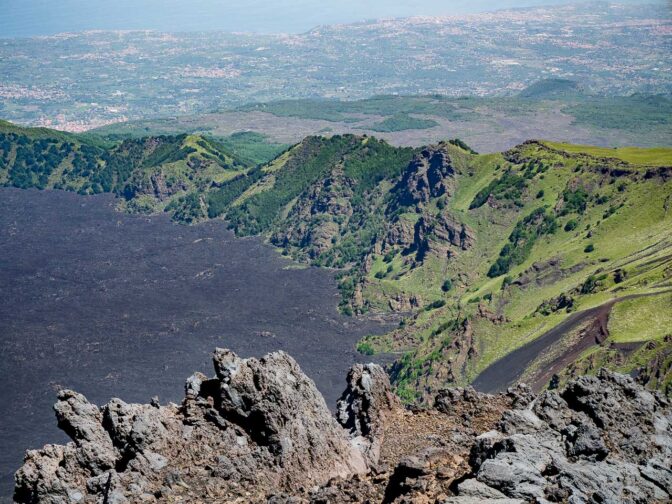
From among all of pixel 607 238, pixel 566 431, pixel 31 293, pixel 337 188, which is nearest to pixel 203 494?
pixel 566 431

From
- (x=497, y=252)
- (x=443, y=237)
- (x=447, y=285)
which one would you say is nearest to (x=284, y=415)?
(x=447, y=285)

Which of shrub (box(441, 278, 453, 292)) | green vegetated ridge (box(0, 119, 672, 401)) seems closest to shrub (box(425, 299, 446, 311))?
green vegetated ridge (box(0, 119, 672, 401))

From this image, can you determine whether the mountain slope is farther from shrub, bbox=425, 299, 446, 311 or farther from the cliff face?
the cliff face

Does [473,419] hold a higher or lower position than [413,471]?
lower

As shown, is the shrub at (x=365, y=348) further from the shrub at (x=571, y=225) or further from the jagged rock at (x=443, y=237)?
the shrub at (x=571, y=225)

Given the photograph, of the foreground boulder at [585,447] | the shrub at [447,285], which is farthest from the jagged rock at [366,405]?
the shrub at [447,285]

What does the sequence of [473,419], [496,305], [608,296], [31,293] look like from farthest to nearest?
[31,293] → [496,305] → [608,296] → [473,419]

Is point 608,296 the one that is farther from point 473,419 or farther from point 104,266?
point 104,266
